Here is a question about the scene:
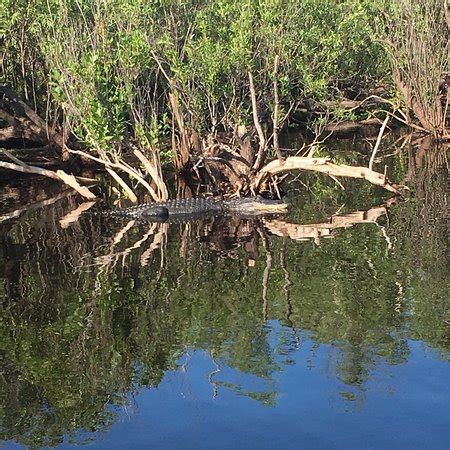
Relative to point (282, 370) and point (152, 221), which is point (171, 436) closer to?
point (282, 370)

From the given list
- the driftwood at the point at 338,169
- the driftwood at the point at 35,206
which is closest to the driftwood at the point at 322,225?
the driftwood at the point at 338,169

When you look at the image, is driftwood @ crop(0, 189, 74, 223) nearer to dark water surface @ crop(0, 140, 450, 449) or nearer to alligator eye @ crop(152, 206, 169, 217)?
dark water surface @ crop(0, 140, 450, 449)

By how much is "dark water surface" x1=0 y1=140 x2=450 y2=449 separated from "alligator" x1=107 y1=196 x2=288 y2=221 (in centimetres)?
118

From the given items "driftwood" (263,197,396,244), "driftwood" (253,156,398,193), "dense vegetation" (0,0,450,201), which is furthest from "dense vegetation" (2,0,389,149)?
"driftwood" (263,197,396,244)

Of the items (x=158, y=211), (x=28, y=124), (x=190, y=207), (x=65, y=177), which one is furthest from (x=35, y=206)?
(x=28, y=124)

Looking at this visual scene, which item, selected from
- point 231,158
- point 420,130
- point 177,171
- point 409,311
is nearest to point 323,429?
point 409,311

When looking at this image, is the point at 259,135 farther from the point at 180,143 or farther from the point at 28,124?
the point at 28,124

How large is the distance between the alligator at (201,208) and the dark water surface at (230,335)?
46.5 inches

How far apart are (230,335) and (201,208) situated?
28.3 ft

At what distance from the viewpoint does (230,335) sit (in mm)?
10750

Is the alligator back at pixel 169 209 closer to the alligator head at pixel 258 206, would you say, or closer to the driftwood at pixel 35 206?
the alligator head at pixel 258 206

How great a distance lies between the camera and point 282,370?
9.66m

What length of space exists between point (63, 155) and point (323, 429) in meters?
18.9

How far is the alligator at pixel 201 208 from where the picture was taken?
18.9 metres
